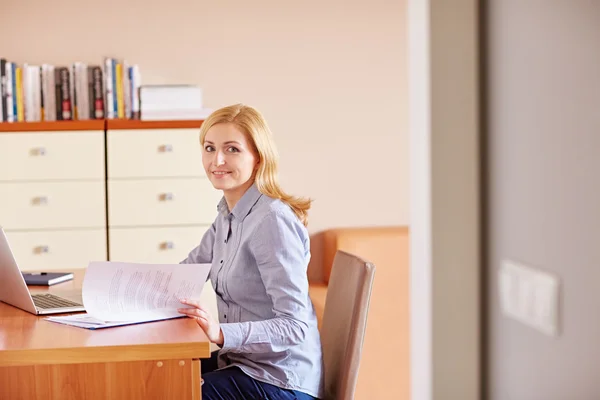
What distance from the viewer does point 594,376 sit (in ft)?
4.08

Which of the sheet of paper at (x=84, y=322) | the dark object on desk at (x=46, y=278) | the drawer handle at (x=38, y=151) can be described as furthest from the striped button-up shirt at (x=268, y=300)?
the drawer handle at (x=38, y=151)

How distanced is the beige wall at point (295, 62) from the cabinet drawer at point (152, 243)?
76cm

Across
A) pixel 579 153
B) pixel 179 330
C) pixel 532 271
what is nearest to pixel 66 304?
pixel 179 330

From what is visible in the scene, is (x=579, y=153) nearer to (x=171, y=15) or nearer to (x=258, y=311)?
(x=258, y=311)

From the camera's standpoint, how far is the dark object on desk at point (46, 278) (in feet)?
8.45

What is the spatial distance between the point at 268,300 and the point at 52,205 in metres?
1.97

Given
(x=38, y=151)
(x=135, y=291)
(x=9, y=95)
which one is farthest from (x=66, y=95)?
(x=135, y=291)

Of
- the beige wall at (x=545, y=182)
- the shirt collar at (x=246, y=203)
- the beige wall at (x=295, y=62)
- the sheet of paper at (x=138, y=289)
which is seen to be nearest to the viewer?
the beige wall at (x=545, y=182)

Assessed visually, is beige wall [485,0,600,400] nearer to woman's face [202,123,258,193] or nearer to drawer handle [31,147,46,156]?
woman's face [202,123,258,193]

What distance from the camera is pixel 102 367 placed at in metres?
1.77

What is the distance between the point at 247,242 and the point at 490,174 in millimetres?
829

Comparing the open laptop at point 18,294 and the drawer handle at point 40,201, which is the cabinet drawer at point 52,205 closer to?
the drawer handle at point 40,201

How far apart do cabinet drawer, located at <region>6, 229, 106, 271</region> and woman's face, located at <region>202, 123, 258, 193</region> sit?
66.1 inches

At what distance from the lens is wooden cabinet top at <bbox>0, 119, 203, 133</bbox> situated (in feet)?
12.5
